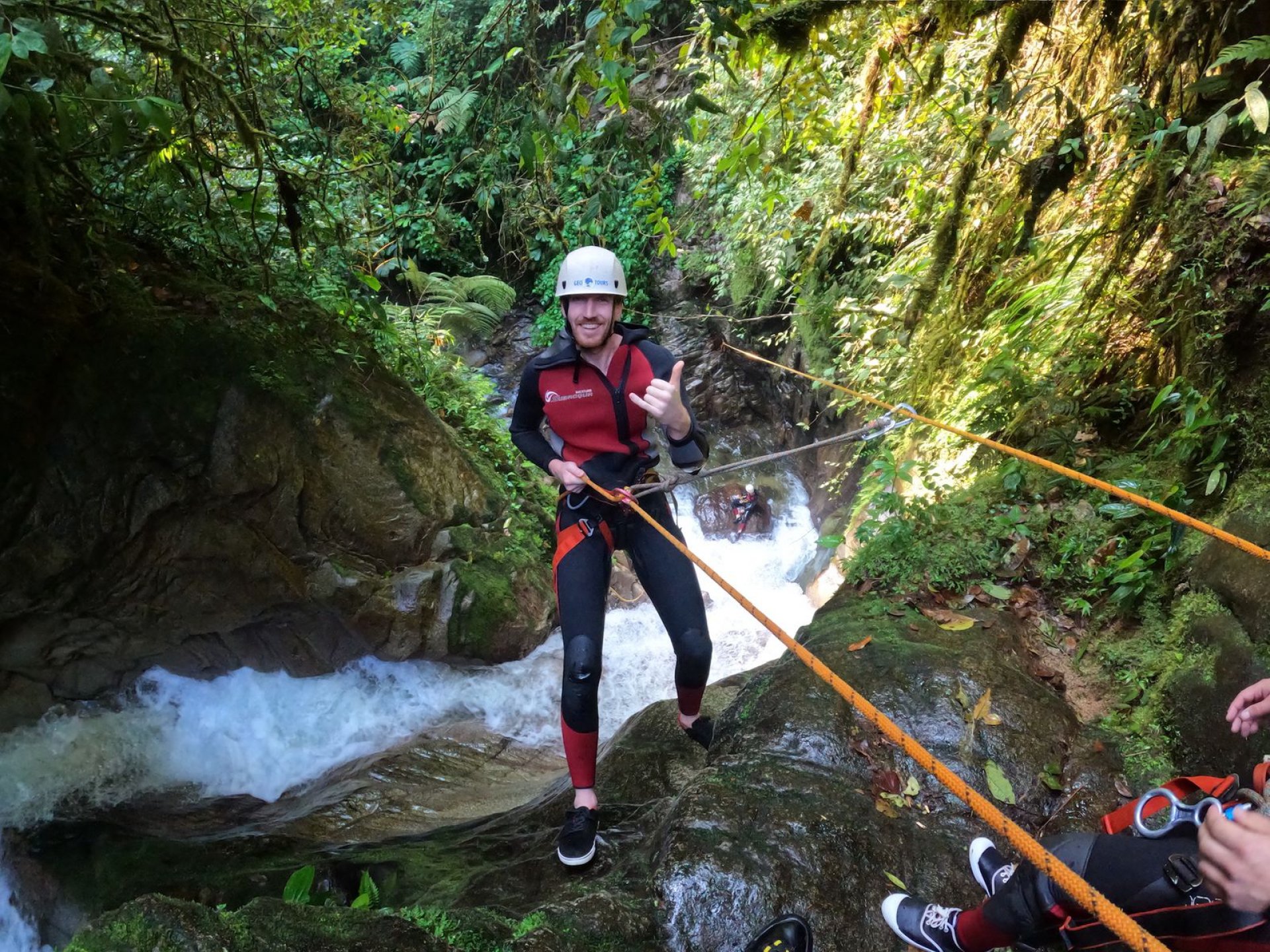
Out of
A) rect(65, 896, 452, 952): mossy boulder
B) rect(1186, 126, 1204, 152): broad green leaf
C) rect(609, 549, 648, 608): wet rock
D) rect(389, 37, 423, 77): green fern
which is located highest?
rect(389, 37, 423, 77): green fern

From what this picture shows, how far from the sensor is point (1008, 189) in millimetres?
3980

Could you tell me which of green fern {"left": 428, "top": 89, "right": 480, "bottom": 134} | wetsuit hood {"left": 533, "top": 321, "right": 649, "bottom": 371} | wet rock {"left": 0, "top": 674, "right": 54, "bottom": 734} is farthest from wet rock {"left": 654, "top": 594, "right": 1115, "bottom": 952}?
green fern {"left": 428, "top": 89, "right": 480, "bottom": 134}

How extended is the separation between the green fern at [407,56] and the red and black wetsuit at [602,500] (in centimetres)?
1090

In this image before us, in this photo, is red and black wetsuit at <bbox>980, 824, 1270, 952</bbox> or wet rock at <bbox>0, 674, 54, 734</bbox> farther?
wet rock at <bbox>0, 674, 54, 734</bbox>

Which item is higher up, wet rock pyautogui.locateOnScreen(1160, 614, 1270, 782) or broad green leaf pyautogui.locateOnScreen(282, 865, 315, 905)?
wet rock pyautogui.locateOnScreen(1160, 614, 1270, 782)

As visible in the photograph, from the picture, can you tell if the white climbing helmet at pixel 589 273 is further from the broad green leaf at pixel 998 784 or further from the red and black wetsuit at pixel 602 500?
the broad green leaf at pixel 998 784

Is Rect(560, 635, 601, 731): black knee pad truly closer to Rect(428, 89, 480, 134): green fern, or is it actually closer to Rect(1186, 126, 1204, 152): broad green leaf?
Rect(1186, 126, 1204, 152): broad green leaf

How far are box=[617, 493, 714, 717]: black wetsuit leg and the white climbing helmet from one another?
983mm

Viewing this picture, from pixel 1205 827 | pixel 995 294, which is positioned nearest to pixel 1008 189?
pixel 995 294

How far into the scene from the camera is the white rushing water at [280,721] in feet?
14.0

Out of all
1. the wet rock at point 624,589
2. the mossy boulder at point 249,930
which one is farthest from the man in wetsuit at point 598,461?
the wet rock at point 624,589

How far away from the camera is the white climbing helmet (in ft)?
9.05

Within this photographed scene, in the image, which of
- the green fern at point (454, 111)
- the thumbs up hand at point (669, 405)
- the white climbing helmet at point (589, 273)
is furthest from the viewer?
the green fern at point (454, 111)

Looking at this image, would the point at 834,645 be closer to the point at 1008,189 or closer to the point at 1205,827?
the point at 1205,827
